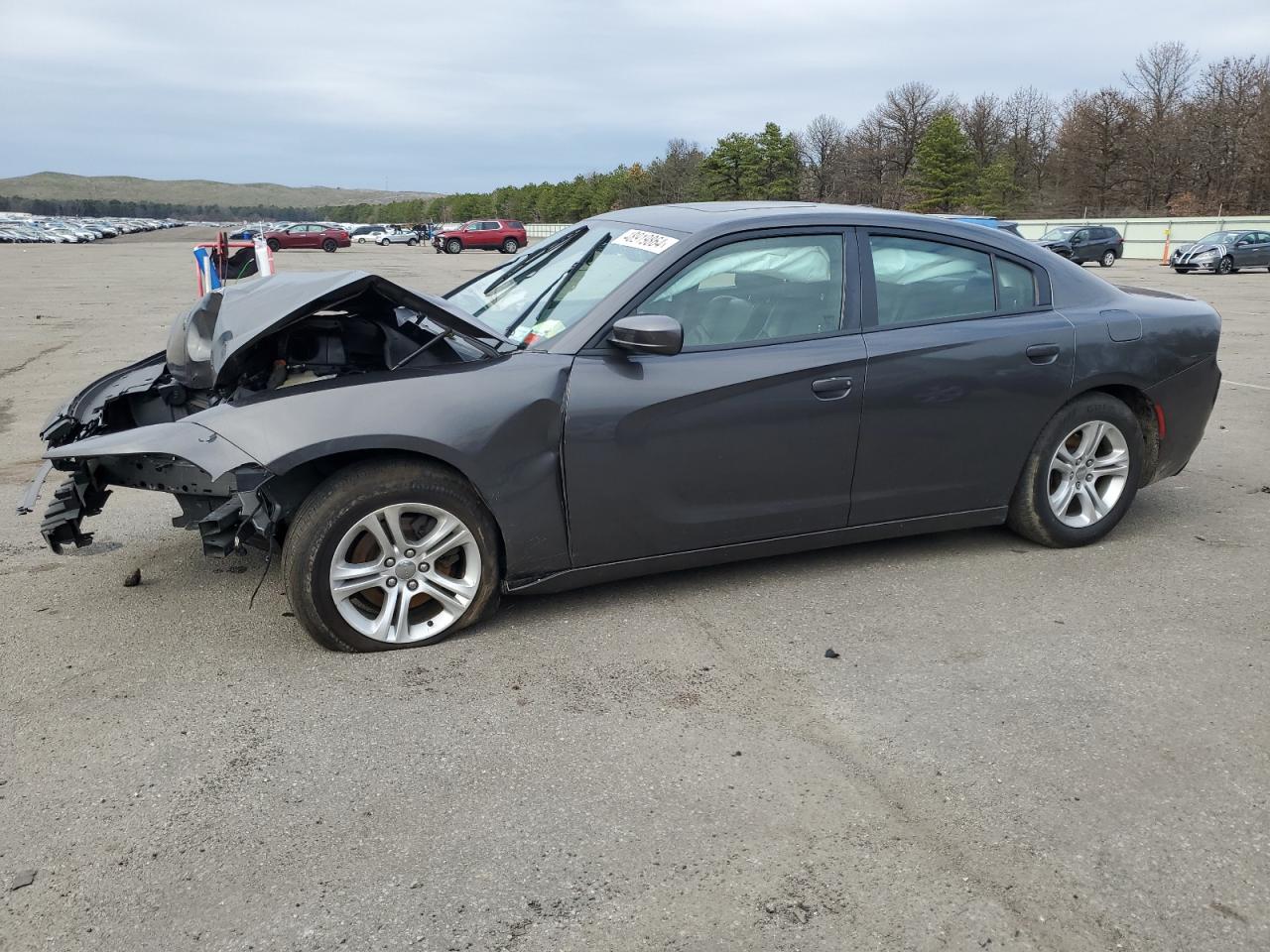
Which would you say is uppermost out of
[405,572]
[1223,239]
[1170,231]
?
[1170,231]

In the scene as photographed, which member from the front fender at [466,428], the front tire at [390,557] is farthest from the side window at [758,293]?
Answer: the front tire at [390,557]

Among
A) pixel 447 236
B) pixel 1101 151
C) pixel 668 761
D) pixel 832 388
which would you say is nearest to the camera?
pixel 668 761

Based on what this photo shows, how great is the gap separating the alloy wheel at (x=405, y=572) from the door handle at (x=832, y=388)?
149 centimetres

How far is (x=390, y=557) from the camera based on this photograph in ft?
12.0

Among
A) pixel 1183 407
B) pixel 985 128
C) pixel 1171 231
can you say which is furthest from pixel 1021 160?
pixel 1183 407

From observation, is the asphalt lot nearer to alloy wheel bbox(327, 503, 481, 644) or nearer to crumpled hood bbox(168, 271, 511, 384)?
alloy wheel bbox(327, 503, 481, 644)

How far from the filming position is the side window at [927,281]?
14.2 feet

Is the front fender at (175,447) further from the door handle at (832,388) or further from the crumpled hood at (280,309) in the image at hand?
the door handle at (832,388)

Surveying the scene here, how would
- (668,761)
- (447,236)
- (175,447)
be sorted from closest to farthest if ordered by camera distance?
(668,761) → (175,447) → (447,236)

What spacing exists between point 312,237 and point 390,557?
58092mm

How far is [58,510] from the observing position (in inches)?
147

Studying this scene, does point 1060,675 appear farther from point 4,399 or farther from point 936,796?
point 4,399

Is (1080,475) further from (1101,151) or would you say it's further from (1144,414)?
(1101,151)

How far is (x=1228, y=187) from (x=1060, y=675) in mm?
71081
